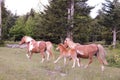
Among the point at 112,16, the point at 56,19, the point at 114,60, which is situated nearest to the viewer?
the point at 114,60

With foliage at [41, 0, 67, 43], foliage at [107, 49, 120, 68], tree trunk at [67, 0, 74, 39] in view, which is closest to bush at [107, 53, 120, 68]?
foliage at [107, 49, 120, 68]

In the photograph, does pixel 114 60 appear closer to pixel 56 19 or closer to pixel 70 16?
pixel 70 16

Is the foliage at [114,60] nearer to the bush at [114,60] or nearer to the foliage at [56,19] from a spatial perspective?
the bush at [114,60]

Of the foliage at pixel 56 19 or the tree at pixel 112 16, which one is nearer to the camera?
the foliage at pixel 56 19

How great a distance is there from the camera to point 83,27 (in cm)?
3366

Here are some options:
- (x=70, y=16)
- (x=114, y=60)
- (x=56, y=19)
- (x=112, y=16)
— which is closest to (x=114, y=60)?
(x=114, y=60)

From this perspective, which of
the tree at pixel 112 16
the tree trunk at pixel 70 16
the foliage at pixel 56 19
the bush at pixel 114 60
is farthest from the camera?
the tree at pixel 112 16

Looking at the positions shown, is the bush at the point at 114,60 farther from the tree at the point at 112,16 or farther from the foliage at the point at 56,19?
the tree at the point at 112,16

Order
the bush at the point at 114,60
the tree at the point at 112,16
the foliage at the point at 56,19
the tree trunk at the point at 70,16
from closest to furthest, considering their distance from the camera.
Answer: the bush at the point at 114,60 < the tree trunk at the point at 70,16 < the foliage at the point at 56,19 < the tree at the point at 112,16

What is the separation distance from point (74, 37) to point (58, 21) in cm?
327

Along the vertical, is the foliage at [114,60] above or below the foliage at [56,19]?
below

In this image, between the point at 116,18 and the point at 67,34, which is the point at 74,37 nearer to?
the point at 67,34

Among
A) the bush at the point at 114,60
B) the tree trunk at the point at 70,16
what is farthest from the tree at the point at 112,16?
the bush at the point at 114,60

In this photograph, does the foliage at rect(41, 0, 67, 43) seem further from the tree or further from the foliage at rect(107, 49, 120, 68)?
the tree
